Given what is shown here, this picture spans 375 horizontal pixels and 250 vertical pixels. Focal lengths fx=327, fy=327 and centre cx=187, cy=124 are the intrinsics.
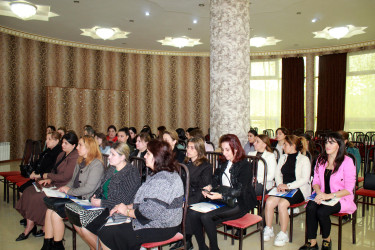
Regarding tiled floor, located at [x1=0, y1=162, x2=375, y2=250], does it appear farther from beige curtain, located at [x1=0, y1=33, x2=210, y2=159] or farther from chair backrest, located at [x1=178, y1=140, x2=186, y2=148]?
beige curtain, located at [x1=0, y1=33, x2=210, y2=159]

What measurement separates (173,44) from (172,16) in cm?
313

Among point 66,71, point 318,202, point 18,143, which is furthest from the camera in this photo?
point 66,71

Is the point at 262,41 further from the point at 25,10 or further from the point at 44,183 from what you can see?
the point at 44,183

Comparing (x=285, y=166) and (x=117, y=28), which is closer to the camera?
(x=285, y=166)

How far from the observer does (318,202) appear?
11.2 ft

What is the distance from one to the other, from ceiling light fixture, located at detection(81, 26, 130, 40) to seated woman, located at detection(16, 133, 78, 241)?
236 inches

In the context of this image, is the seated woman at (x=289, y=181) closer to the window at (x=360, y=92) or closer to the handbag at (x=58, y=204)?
the handbag at (x=58, y=204)

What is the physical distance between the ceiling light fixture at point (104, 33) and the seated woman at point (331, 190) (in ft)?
25.3

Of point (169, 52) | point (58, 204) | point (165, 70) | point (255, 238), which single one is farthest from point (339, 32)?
point (58, 204)

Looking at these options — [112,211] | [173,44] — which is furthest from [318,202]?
[173,44]

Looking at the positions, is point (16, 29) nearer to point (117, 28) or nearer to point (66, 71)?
point (66, 71)

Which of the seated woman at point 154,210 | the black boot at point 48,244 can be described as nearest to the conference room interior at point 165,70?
the black boot at point 48,244

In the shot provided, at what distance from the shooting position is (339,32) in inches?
381

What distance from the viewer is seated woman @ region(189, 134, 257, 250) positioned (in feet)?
10.2
